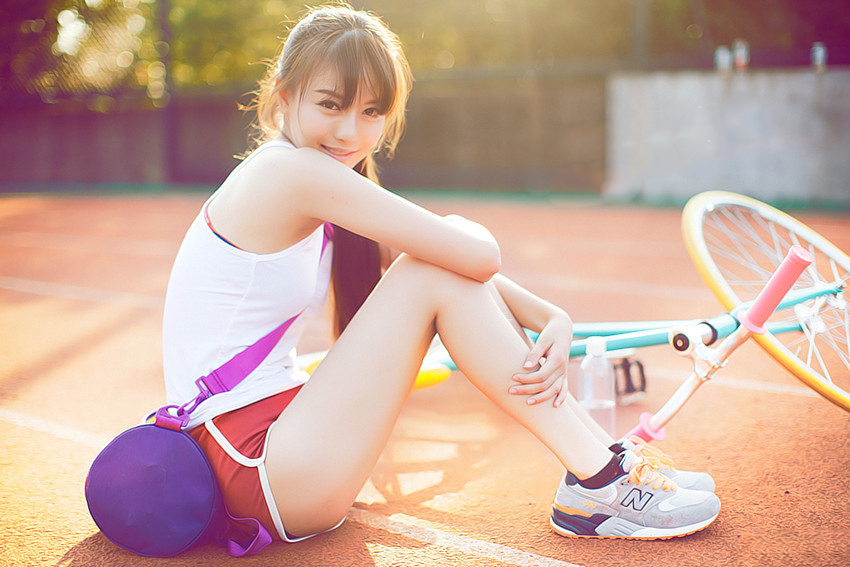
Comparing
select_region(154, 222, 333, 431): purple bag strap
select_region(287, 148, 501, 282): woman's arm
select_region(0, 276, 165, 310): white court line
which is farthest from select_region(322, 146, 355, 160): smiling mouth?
select_region(0, 276, 165, 310): white court line

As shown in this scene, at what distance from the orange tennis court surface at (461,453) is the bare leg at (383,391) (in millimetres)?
307

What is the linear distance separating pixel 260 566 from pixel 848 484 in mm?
2069

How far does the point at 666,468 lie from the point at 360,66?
150cm

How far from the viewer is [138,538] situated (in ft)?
6.78

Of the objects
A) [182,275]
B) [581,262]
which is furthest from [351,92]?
[581,262]

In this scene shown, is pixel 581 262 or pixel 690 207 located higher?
pixel 690 207

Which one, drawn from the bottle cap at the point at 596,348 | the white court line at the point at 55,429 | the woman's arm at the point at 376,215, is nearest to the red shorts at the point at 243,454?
the woman's arm at the point at 376,215

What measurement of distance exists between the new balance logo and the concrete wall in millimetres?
11023

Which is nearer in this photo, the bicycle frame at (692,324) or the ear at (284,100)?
the ear at (284,100)

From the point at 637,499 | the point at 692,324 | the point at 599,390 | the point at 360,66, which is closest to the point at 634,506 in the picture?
the point at 637,499

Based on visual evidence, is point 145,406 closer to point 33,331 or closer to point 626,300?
point 33,331

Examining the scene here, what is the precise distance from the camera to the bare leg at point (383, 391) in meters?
2.04

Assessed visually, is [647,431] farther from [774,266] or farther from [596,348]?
[774,266]

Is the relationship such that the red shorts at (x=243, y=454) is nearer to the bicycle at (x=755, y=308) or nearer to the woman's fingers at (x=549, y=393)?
the woman's fingers at (x=549, y=393)
